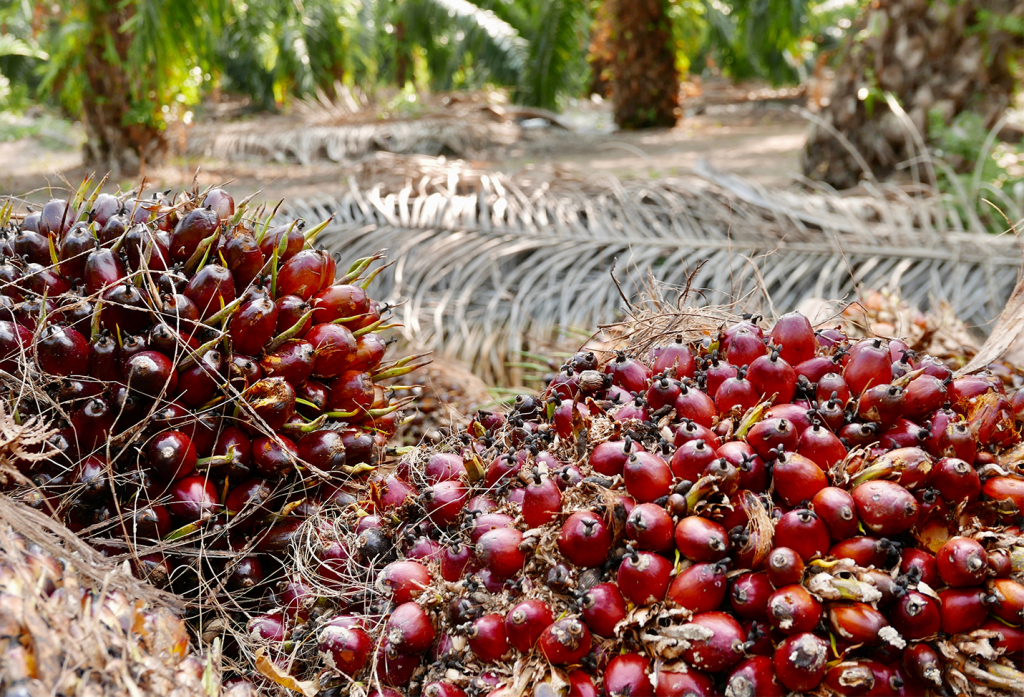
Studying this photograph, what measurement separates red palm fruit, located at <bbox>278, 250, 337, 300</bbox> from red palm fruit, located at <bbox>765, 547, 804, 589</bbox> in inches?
40.2

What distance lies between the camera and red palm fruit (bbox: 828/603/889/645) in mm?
1023

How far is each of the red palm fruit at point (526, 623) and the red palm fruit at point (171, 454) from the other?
656mm

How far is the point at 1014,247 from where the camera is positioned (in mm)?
2998

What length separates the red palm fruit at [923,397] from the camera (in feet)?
4.17

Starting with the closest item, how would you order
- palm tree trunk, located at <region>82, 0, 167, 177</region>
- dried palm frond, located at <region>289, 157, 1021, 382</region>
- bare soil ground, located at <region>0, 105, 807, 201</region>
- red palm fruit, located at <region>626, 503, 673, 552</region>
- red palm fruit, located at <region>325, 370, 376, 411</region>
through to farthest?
red palm fruit, located at <region>626, 503, 673, 552</region>
red palm fruit, located at <region>325, 370, 376, 411</region>
dried palm frond, located at <region>289, 157, 1021, 382</region>
palm tree trunk, located at <region>82, 0, 167, 177</region>
bare soil ground, located at <region>0, 105, 807, 201</region>

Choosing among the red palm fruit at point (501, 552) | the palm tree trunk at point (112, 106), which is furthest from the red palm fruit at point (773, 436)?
the palm tree trunk at point (112, 106)

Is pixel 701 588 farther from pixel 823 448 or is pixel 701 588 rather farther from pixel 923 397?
pixel 923 397

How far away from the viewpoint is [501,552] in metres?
1.21

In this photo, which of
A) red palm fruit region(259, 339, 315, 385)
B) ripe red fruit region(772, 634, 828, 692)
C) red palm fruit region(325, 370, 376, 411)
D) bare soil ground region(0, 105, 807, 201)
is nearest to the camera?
ripe red fruit region(772, 634, 828, 692)

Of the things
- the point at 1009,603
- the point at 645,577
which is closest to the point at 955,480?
the point at 1009,603

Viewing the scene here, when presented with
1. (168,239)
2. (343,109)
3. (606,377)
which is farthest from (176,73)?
(606,377)

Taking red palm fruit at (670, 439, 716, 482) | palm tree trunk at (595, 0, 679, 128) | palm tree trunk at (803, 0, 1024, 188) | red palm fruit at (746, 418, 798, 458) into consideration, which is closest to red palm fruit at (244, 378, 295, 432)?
red palm fruit at (670, 439, 716, 482)

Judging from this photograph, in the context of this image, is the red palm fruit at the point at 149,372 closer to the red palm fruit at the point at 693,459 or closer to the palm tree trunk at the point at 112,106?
the red palm fruit at the point at 693,459

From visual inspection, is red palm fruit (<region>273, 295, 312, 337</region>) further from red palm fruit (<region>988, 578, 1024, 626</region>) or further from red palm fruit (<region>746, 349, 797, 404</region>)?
red palm fruit (<region>988, 578, 1024, 626</region>)
